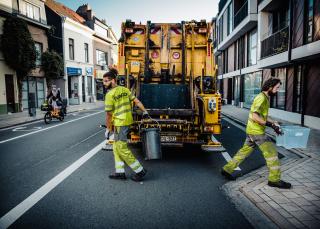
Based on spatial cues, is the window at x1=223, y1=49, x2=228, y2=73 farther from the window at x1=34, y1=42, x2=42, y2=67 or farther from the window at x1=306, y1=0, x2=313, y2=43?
the window at x1=34, y1=42, x2=42, y2=67

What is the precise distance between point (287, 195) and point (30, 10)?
2316 cm

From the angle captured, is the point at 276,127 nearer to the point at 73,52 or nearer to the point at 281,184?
the point at 281,184

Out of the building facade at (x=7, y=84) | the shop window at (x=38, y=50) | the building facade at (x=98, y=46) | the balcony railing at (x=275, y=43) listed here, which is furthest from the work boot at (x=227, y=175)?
the building facade at (x=98, y=46)

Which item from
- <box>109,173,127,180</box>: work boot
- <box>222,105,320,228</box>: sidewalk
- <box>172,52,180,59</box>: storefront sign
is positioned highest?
<box>172,52,180,59</box>: storefront sign

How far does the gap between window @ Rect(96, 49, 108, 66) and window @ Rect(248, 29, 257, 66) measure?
65.2 feet

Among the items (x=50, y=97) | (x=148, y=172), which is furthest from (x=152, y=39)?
(x=50, y=97)

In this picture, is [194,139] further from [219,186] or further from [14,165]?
[14,165]

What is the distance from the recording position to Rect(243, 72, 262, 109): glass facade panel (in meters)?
19.7

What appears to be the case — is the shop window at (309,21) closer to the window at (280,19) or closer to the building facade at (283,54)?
the building facade at (283,54)

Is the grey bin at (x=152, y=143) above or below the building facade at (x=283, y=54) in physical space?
below

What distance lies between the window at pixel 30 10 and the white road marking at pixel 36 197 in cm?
1863

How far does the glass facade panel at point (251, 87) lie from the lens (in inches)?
774

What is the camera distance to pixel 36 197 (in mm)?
4320

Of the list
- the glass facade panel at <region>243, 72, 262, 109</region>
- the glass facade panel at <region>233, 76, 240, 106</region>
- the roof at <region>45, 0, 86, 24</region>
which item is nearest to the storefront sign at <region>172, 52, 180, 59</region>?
the glass facade panel at <region>243, 72, 262, 109</region>
